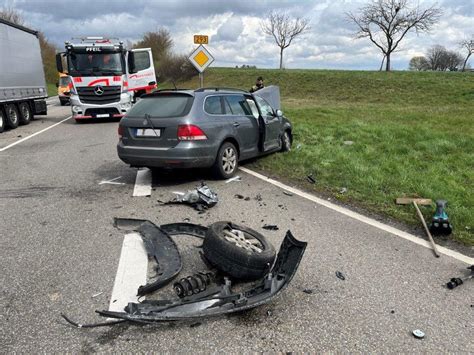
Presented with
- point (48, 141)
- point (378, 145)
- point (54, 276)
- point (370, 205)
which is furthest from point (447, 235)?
point (48, 141)

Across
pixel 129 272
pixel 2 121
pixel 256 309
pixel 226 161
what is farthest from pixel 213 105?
pixel 2 121

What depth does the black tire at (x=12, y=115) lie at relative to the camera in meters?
14.8

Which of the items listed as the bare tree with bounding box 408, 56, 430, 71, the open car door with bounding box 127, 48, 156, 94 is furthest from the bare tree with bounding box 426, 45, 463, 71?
the open car door with bounding box 127, 48, 156, 94

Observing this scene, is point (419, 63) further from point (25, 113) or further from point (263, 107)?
point (263, 107)

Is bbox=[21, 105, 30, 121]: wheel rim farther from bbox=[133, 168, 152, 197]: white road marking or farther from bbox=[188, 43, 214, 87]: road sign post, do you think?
bbox=[133, 168, 152, 197]: white road marking

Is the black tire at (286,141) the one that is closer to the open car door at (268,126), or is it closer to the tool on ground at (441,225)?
the open car door at (268,126)

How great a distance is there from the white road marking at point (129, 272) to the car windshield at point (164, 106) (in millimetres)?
2711

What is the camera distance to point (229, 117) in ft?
24.1

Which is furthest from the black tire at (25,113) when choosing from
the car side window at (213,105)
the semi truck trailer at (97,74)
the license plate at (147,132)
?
the car side window at (213,105)

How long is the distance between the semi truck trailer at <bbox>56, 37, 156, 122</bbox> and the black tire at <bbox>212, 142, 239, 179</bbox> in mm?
10752

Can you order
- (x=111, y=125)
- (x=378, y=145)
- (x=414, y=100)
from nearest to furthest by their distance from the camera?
(x=378, y=145) → (x=111, y=125) → (x=414, y=100)

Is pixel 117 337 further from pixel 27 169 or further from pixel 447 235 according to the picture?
pixel 27 169

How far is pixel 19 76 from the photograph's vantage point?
50.8 ft

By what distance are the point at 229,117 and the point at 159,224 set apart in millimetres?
3022
